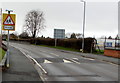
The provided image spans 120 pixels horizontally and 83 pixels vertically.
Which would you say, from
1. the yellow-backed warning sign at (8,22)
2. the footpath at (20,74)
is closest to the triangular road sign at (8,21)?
the yellow-backed warning sign at (8,22)

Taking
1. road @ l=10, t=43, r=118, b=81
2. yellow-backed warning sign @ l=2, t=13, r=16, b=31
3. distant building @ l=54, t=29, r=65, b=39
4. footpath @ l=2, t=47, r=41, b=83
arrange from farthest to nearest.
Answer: distant building @ l=54, t=29, r=65, b=39 < yellow-backed warning sign @ l=2, t=13, r=16, b=31 < road @ l=10, t=43, r=118, b=81 < footpath @ l=2, t=47, r=41, b=83

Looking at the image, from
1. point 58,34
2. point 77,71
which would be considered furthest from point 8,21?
point 58,34

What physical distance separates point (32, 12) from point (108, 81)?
6389cm

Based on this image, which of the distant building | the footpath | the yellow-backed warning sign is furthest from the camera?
the distant building

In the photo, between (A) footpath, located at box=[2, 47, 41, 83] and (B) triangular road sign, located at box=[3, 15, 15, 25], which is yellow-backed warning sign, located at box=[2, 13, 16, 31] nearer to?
(B) triangular road sign, located at box=[3, 15, 15, 25]

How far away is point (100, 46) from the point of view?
2873 cm

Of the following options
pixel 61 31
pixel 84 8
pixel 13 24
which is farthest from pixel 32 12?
pixel 13 24

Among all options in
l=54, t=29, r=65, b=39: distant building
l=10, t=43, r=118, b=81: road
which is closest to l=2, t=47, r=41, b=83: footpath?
l=10, t=43, r=118, b=81: road

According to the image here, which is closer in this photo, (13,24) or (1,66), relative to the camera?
(1,66)

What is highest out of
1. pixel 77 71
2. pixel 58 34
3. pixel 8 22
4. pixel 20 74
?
pixel 8 22

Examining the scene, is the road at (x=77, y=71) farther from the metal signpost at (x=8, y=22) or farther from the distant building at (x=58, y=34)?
the distant building at (x=58, y=34)

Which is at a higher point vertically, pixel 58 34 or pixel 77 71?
pixel 58 34

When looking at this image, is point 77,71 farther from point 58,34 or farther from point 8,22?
point 58,34

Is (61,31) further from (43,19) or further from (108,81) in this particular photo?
(108,81)
